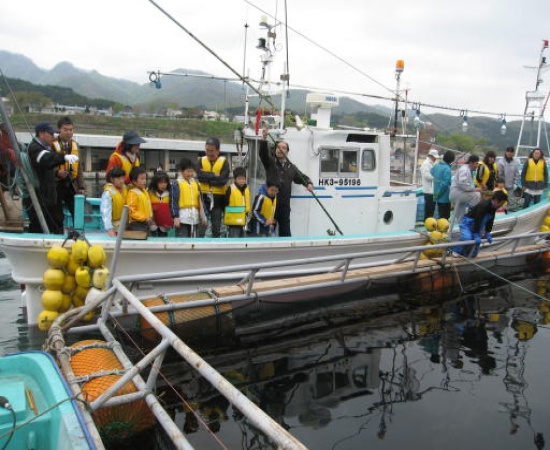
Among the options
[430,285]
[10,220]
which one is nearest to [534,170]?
[430,285]

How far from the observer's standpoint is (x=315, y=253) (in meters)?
7.00

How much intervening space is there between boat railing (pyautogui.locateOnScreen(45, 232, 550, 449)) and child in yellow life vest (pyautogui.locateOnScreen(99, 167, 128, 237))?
84 centimetres

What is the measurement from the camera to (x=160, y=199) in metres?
6.45

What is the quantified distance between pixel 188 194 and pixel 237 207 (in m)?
0.78

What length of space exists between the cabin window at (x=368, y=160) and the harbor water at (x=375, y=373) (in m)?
2.12

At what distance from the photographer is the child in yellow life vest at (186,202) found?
6.43 metres

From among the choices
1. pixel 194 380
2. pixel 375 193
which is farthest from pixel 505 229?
pixel 194 380

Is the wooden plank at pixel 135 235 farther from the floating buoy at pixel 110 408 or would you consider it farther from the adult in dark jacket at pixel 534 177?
the adult in dark jacket at pixel 534 177

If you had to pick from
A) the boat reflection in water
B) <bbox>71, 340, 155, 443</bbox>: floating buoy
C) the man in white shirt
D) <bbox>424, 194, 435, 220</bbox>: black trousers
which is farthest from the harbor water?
<bbox>424, 194, 435, 220</bbox>: black trousers

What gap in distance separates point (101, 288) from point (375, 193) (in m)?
4.91

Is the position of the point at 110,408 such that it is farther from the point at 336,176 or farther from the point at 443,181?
the point at 443,181

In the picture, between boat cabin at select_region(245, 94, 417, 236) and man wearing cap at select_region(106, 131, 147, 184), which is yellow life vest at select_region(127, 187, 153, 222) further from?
boat cabin at select_region(245, 94, 417, 236)

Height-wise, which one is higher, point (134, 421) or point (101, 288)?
point (101, 288)

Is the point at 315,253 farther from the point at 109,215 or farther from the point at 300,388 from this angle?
the point at 109,215
